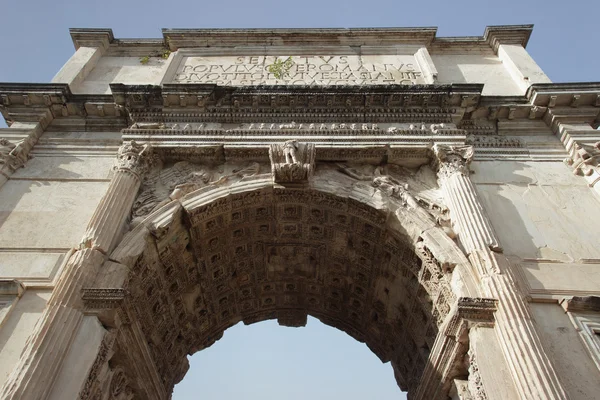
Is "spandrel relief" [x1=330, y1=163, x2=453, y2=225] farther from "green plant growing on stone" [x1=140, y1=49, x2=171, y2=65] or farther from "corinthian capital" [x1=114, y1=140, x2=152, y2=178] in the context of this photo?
"green plant growing on stone" [x1=140, y1=49, x2=171, y2=65]

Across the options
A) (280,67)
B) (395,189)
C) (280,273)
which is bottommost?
(280,273)

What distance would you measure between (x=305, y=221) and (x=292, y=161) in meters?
1.30

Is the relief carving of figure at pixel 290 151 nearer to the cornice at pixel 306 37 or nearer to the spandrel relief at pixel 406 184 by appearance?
the spandrel relief at pixel 406 184

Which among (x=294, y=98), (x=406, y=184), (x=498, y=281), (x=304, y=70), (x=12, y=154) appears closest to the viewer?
(x=498, y=281)

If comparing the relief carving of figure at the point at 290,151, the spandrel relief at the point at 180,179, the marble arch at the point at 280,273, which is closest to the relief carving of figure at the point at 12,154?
the spandrel relief at the point at 180,179

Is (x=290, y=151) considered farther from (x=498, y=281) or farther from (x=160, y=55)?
(x=160, y=55)

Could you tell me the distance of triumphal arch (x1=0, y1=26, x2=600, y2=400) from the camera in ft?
22.7

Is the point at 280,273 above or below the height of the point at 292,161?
below

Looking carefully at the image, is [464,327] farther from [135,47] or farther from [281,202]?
[135,47]

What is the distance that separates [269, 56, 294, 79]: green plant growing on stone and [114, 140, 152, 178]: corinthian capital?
3934 mm

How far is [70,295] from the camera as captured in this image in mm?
6945

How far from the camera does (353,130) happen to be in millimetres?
10047

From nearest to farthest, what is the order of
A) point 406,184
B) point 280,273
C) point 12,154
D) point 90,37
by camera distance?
point 406,184
point 12,154
point 280,273
point 90,37

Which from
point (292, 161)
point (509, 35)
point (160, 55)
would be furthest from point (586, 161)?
point (160, 55)
